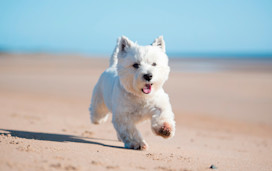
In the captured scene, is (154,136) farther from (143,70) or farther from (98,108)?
(143,70)

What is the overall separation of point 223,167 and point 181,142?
218cm

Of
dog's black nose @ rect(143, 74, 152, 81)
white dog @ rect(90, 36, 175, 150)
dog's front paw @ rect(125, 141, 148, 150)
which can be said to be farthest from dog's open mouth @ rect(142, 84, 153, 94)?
dog's front paw @ rect(125, 141, 148, 150)

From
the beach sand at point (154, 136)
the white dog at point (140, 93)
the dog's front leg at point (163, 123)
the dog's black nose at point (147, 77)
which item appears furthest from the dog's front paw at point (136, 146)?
the dog's black nose at point (147, 77)

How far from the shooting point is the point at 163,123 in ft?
15.6

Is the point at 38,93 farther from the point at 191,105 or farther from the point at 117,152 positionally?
the point at 117,152

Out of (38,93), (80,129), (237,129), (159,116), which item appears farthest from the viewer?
(38,93)

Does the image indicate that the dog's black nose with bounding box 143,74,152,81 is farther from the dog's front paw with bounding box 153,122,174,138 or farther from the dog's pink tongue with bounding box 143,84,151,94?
the dog's front paw with bounding box 153,122,174,138

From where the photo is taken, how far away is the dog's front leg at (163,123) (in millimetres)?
4738

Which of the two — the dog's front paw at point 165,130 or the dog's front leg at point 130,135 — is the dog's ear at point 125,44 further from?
the dog's front paw at point 165,130

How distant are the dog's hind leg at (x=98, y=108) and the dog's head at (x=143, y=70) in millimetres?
1757

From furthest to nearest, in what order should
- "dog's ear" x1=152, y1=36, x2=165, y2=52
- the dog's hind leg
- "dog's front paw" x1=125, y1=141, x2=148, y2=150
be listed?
the dog's hind leg → "dog's ear" x1=152, y1=36, x2=165, y2=52 → "dog's front paw" x1=125, y1=141, x2=148, y2=150

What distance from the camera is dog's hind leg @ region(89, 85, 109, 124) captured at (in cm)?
666

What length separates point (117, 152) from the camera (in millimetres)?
4426

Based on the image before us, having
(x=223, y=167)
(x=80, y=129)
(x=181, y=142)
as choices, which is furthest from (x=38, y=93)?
(x=223, y=167)
